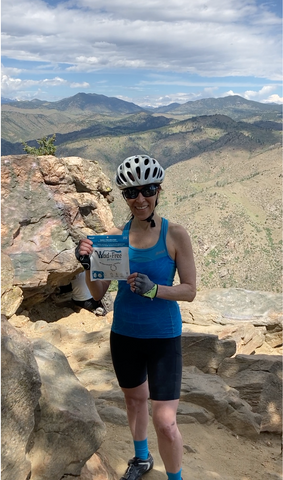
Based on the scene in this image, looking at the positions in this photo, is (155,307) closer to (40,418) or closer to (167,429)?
(167,429)

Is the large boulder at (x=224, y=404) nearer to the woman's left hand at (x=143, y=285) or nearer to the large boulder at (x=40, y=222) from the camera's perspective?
the woman's left hand at (x=143, y=285)

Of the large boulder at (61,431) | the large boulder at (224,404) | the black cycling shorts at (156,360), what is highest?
the black cycling shorts at (156,360)

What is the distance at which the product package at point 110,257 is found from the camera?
11.0ft

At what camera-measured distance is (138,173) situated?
3574mm

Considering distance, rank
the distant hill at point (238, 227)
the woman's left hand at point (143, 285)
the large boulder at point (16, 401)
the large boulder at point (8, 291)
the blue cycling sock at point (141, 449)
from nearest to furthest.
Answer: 1. the large boulder at point (16, 401)
2. the woman's left hand at point (143, 285)
3. the blue cycling sock at point (141, 449)
4. the large boulder at point (8, 291)
5. the distant hill at point (238, 227)

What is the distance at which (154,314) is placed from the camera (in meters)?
3.38

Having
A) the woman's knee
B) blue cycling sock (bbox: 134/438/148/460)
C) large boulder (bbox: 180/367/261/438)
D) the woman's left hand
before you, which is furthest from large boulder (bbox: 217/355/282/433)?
the woman's left hand

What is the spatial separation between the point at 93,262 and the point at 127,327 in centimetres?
62

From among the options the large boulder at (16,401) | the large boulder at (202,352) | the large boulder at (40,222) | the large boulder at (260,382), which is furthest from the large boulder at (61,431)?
the large boulder at (40,222)

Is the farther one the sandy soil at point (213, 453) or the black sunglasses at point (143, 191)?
the sandy soil at point (213, 453)

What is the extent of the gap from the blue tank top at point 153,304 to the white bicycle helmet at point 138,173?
46cm

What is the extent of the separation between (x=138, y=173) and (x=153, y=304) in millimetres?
1140

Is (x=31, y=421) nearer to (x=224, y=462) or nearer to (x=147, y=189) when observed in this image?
(x=147, y=189)

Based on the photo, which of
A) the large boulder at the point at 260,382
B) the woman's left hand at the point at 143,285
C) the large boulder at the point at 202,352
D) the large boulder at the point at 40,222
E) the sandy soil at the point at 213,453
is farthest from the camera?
the large boulder at the point at 40,222
